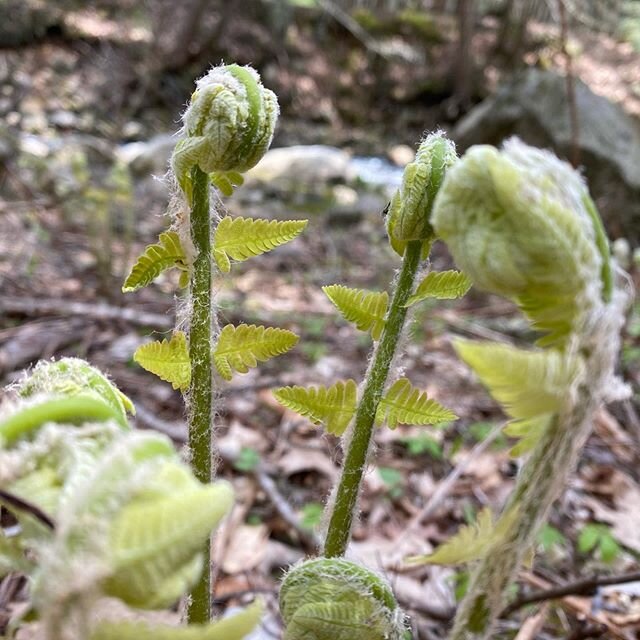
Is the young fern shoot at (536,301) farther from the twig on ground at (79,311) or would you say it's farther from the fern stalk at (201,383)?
the twig on ground at (79,311)

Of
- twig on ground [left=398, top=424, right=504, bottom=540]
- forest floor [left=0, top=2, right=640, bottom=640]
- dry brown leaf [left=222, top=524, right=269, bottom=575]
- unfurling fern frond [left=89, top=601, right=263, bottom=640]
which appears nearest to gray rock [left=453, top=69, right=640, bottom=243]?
forest floor [left=0, top=2, right=640, bottom=640]

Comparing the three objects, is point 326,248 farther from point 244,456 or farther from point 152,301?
point 244,456

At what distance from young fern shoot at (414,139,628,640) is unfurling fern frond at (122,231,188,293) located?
14.4 inches

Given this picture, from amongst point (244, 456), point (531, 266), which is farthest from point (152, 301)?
point (531, 266)

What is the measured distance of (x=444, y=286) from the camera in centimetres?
84

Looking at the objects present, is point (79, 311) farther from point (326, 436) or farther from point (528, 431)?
point (528, 431)

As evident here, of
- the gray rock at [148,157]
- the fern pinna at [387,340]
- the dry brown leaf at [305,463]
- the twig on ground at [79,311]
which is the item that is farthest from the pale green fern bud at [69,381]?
the gray rock at [148,157]

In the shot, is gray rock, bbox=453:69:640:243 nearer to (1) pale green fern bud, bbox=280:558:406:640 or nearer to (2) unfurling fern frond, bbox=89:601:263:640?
(1) pale green fern bud, bbox=280:558:406:640

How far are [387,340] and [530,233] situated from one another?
0.35 meters

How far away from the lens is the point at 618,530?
1.93 meters

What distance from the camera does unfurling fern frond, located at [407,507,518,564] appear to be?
0.61 metres

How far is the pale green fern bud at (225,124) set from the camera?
0.76 metres

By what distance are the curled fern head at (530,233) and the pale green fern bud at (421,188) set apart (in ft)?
0.64

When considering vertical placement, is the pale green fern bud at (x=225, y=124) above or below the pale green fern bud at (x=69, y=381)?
above
